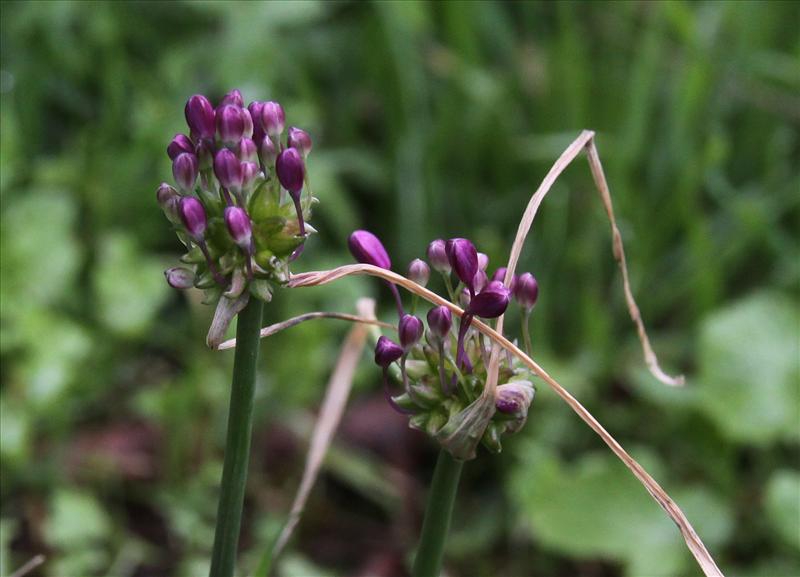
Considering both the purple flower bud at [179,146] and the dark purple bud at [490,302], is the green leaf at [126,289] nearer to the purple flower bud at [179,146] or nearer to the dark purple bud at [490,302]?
the purple flower bud at [179,146]

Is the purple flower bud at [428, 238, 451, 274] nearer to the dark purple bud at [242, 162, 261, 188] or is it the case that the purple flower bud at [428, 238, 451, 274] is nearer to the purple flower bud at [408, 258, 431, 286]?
the purple flower bud at [408, 258, 431, 286]

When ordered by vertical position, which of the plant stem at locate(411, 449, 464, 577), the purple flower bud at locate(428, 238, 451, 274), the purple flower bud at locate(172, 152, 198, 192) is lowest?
the plant stem at locate(411, 449, 464, 577)

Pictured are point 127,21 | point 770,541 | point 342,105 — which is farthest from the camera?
point 342,105

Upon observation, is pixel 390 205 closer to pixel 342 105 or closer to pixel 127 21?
pixel 342 105

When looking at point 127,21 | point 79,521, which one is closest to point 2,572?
point 79,521

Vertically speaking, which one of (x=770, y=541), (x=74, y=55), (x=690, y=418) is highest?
(x=74, y=55)

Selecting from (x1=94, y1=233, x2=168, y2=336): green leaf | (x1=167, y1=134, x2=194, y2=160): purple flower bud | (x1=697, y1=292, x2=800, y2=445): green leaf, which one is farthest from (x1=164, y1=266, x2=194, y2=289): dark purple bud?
(x1=697, y1=292, x2=800, y2=445): green leaf

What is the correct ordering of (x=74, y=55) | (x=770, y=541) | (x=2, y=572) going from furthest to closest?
1. (x=74, y=55)
2. (x=770, y=541)
3. (x=2, y=572)
